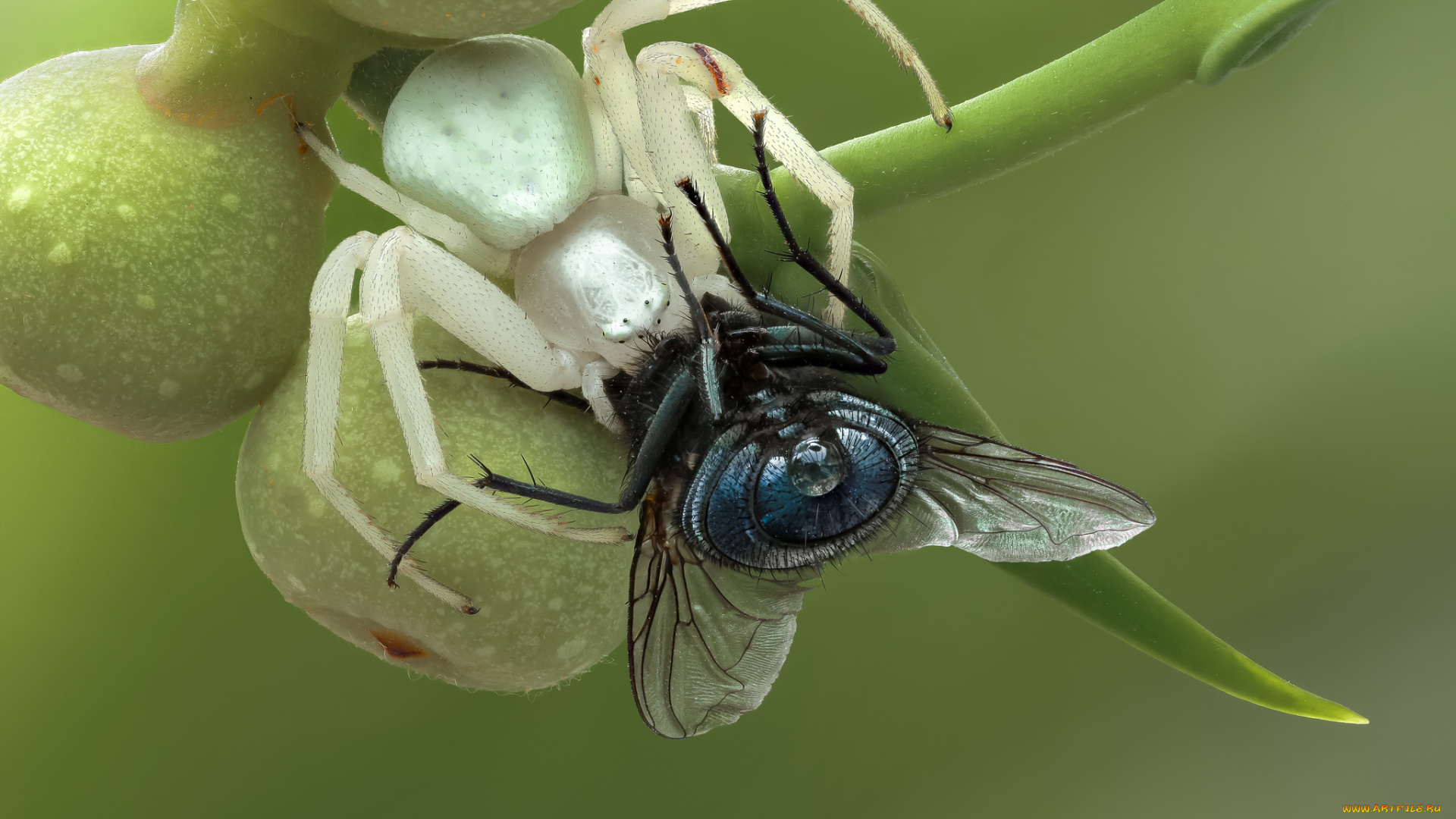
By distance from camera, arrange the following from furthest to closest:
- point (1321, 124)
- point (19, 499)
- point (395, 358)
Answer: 1. point (1321, 124)
2. point (19, 499)
3. point (395, 358)

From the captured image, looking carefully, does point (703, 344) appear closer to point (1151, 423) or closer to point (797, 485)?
point (797, 485)

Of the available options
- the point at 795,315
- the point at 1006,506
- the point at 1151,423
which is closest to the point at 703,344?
the point at 795,315

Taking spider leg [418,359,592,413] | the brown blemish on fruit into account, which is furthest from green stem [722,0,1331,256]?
the brown blemish on fruit

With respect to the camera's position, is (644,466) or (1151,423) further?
(1151,423)

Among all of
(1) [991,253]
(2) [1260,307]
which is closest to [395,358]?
(1) [991,253]

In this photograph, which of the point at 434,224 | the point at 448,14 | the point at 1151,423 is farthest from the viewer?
the point at 1151,423

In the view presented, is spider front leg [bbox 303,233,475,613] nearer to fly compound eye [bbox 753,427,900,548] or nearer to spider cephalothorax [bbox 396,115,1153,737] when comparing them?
spider cephalothorax [bbox 396,115,1153,737]

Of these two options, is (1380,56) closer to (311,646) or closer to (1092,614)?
(1092,614)
